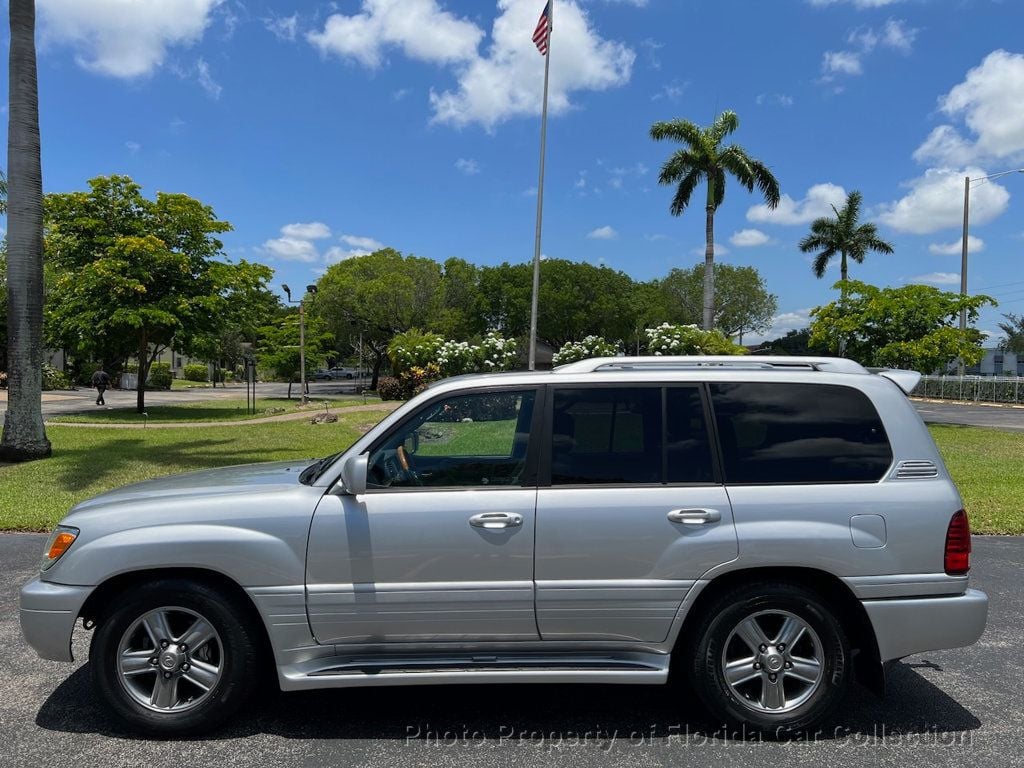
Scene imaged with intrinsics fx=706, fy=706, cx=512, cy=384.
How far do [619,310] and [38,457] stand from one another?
1836 inches

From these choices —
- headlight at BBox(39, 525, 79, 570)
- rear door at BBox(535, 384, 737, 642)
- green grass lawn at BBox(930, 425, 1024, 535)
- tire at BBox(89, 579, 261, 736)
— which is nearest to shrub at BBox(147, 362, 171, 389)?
green grass lawn at BBox(930, 425, 1024, 535)

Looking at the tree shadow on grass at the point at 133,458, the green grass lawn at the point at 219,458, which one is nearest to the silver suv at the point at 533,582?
the green grass lawn at the point at 219,458

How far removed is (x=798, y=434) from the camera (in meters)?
3.52

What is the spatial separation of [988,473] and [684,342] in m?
12.8

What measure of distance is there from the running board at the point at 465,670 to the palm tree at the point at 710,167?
28.9 metres

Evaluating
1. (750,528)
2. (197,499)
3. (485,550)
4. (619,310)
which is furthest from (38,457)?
(619,310)

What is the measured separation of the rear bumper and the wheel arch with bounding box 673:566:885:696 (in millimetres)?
51

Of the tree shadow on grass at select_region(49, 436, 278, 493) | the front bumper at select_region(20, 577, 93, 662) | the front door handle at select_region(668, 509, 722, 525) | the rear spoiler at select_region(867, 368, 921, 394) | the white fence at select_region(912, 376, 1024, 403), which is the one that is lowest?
the tree shadow on grass at select_region(49, 436, 278, 493)

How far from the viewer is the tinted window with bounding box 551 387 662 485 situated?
3.46 metres

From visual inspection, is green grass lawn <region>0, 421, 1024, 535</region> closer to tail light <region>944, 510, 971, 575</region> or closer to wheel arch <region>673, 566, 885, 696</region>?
wheel arch <region>673, 566, 885, 696</region>

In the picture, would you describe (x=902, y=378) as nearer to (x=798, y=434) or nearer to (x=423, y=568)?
(x=798, y=434)

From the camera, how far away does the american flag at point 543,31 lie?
21.5 metres

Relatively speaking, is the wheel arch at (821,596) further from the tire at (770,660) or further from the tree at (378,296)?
the tree at (378,296)

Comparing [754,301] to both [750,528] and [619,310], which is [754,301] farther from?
[750,528]
